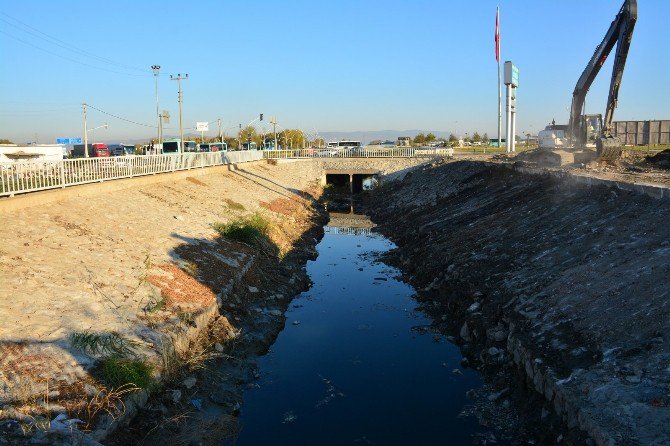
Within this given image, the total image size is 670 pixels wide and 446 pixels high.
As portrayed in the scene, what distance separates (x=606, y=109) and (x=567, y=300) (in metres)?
20.3

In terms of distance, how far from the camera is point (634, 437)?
594 cm

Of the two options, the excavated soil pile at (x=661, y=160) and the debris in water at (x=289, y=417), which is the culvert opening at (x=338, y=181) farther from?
the debris in water at (x=289, y=417)

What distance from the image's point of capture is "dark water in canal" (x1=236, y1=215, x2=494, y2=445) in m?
8.53

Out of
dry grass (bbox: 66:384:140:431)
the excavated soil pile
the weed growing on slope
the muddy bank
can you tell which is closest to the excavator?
the excavated soil pile

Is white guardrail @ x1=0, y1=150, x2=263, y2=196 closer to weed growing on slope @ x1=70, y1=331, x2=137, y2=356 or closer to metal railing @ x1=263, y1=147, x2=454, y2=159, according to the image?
weed growing on slope @ x1=70, y1=331, x2=137, y2=356

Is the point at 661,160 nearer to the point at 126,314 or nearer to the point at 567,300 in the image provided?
the point at 567,300

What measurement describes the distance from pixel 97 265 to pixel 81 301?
2.31m

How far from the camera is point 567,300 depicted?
10055 mm

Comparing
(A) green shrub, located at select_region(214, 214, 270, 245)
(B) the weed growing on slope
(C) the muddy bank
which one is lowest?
(C) the muddy bank

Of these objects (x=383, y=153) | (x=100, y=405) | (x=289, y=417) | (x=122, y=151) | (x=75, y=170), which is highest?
(x=122, y=151)

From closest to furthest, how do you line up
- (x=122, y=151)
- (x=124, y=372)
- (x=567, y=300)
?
(x=124, y=372), (x=567, y=300), (x=122, y=151)

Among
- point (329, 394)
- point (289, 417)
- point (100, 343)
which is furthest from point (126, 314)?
point (329, 394)

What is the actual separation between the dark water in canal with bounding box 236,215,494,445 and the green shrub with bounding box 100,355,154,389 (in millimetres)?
1763

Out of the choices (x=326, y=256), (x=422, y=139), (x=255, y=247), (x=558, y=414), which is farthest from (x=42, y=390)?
(x=422, y=139)
